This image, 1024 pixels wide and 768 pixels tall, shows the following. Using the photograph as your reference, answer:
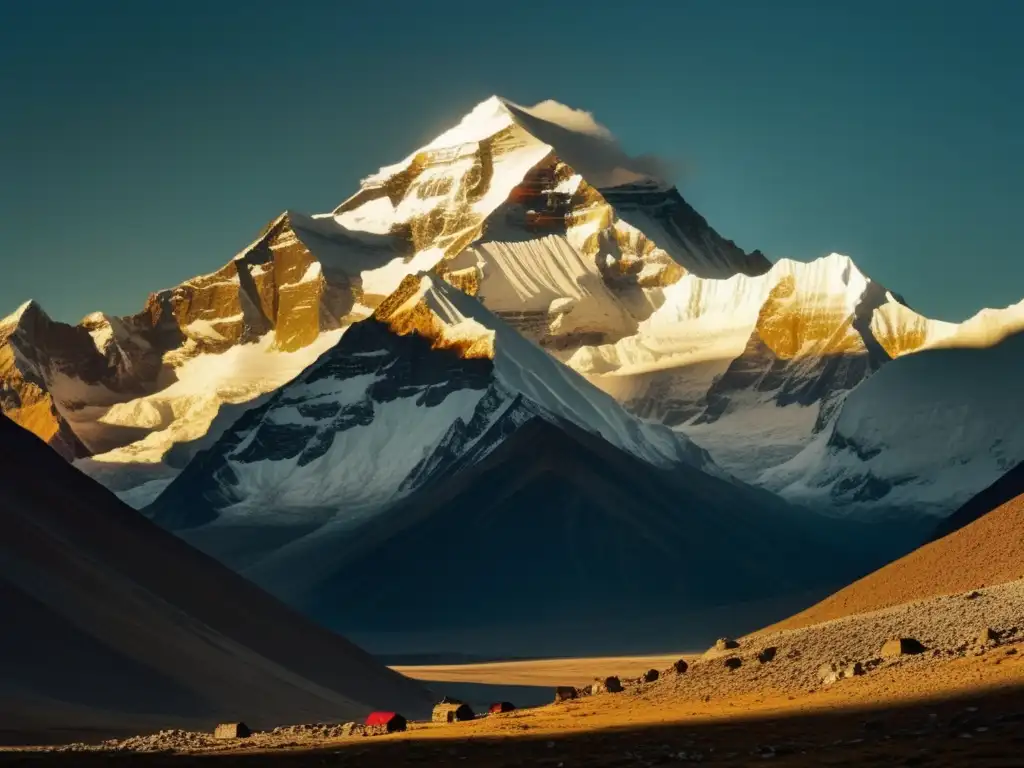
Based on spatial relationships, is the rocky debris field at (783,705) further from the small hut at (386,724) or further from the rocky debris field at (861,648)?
the small hut at (386,724)

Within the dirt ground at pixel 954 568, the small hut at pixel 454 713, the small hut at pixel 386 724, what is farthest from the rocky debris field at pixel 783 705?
the dirt ground at pixel 954 568

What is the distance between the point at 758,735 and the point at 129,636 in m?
71.0

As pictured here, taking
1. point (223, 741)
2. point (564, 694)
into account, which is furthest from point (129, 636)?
point (223, 741)

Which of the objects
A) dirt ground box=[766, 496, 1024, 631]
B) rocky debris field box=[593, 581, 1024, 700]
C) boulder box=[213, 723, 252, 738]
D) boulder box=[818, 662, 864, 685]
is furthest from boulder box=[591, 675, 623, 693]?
dirt ground box=[766, 496, 1024, 631]

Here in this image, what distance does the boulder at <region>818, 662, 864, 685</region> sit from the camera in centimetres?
5175

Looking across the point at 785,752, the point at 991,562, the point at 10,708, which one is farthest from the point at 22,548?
the point at 785,752

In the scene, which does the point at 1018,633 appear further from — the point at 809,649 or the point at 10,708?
the point at 10,708

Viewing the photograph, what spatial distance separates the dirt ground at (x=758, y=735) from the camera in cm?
3953

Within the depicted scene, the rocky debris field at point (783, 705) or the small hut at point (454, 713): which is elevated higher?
the small hut at point (454, 713)

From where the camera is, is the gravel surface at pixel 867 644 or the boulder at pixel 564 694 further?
the boulder at pixel 564 694

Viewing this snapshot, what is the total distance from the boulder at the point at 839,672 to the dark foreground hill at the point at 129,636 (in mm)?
39831

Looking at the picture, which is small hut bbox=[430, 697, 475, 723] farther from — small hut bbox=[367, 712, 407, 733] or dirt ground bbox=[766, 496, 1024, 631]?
dirt ground bbox=[766, 496, 1024, 631]

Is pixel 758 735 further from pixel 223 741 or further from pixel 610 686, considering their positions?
pixel 223 741

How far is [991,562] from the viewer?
230 ft
